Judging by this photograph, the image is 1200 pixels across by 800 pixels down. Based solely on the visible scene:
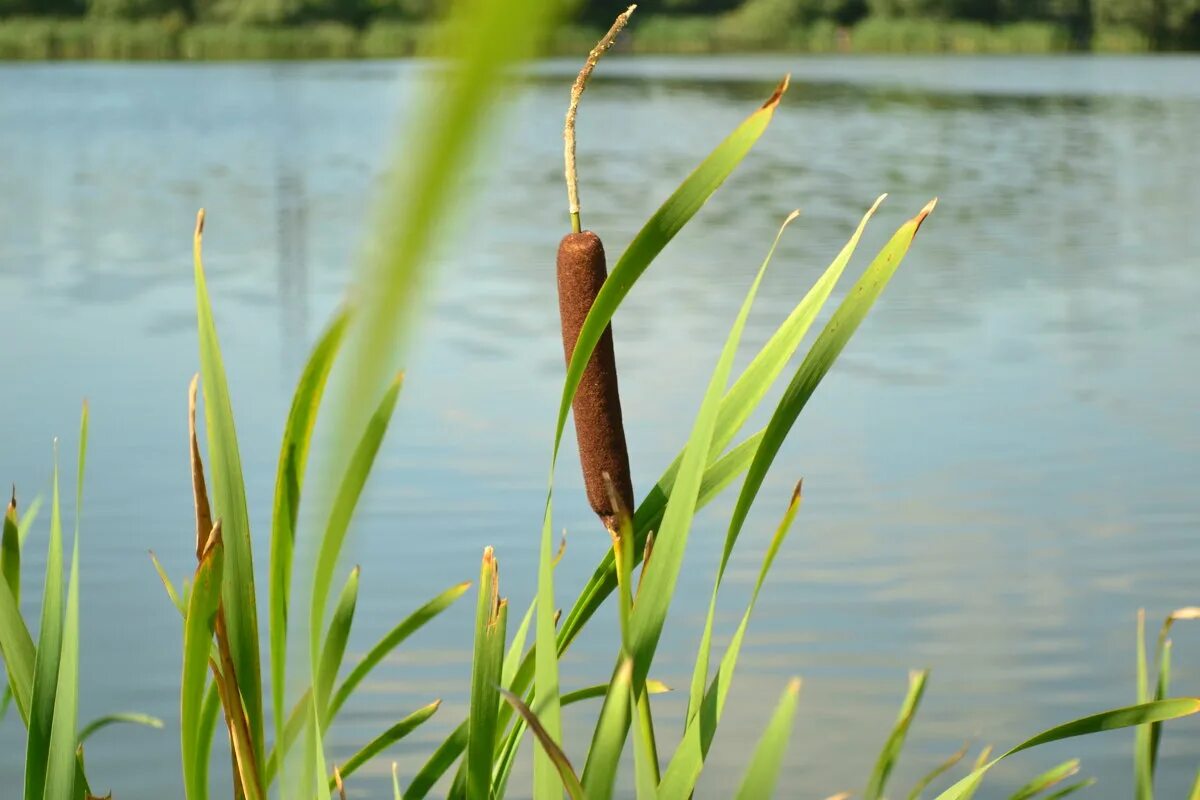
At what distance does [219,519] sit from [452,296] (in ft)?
16.6

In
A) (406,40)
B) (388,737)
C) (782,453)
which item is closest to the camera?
(388,737)

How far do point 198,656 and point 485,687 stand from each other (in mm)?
109

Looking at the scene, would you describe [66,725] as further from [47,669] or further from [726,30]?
[726,30]

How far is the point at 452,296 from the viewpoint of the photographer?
18.1ft

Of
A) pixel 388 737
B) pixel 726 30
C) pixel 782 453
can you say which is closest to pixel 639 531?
pixel 388 737

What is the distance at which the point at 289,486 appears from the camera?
1.85ft

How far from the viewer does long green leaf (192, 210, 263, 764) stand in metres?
0.50

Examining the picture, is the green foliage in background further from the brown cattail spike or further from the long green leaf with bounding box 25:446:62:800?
the brown cattail spike

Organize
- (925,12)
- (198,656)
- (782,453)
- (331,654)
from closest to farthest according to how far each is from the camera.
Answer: (198,656) → (331,654) → (782,453) → (925,12)

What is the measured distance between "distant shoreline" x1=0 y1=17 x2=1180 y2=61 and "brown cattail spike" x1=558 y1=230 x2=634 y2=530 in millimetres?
25037

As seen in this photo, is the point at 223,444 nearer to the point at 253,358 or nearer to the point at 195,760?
the point at 195,760

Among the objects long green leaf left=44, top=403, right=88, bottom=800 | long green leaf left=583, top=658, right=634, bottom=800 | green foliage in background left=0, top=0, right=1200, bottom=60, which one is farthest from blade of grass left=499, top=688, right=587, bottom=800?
green foliage in background left=0, top=0, right=1200, bottom=60

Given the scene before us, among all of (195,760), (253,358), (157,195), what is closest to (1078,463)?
(253,358)

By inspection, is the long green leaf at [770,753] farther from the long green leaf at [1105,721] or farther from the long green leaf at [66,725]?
the long green leaf at [66,725]
